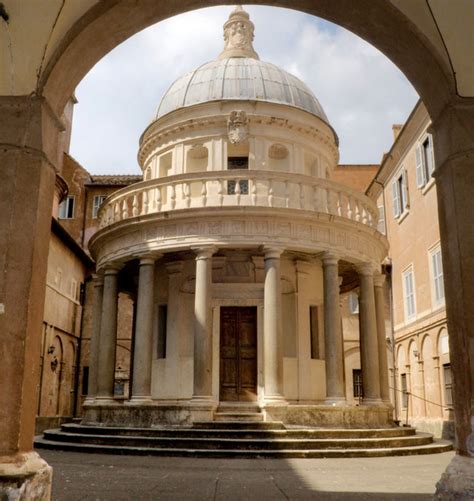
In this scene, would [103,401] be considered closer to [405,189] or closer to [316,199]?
[316,199]

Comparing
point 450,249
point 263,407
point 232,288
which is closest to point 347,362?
point 232,288

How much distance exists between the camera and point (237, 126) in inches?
790

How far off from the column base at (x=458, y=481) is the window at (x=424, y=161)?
1901cm

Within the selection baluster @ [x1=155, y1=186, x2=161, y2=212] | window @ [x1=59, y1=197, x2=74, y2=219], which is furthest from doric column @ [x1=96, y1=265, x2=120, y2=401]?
window @ [x1=59, y1=197, x2=74, y2=219]

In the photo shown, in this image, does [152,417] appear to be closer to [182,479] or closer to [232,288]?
[232,288]

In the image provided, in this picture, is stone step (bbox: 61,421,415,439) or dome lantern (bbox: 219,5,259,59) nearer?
stone step (bbox: 61,421,415,439)

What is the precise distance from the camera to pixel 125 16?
6.55 m

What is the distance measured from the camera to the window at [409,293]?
26.2 meters

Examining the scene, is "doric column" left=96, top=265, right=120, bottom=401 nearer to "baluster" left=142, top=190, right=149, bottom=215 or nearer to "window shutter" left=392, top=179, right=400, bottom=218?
"baluster" left=142, top=190, right=149, bottom=215

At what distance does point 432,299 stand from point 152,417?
42.3ft

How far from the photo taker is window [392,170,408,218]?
26.6 meters

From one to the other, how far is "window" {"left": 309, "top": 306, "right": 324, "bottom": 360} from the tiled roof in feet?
65.2

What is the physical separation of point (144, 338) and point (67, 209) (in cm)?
2239

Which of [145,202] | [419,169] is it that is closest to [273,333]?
[145,202]
